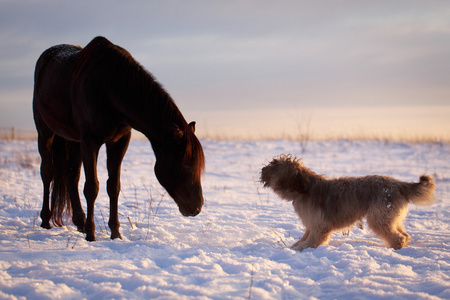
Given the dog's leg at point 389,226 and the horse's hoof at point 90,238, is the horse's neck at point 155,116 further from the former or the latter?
the dog's leg at point 389,226

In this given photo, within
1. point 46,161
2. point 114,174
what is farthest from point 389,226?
point 46,161

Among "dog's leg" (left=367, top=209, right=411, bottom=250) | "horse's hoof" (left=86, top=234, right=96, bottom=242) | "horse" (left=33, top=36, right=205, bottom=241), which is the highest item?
"horse" (left=33, top=36, right=205, bottom=241)

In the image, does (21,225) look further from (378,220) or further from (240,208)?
(378,220)

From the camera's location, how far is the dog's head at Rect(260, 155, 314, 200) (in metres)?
4.91

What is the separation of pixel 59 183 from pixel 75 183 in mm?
492

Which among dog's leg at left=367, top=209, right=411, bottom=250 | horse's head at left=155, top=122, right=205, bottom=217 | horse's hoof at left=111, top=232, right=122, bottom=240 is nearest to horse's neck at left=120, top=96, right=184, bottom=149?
horse's head at left=155, top=122, right=205, bottom=217

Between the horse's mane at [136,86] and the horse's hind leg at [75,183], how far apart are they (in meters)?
1.44

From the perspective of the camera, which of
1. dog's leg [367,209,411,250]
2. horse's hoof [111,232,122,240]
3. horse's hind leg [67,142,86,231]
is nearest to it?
dog's leg [367,209,411,250]

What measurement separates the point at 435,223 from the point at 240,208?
352 cm

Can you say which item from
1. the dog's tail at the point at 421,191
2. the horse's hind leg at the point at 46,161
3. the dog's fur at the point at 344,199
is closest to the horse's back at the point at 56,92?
the horse's hind leg at the point at 46,161

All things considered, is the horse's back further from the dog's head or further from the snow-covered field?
the dog's head

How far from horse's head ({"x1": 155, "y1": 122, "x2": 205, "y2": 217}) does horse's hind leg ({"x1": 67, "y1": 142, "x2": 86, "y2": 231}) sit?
1624 millimetres

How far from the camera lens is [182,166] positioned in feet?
14.3

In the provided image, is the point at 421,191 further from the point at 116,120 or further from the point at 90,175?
the point at 90,175
